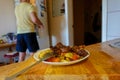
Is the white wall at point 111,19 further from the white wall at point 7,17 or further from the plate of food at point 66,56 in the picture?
the white wall at point 7,17

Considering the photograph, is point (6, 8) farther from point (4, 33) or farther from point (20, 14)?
point (20, 14)

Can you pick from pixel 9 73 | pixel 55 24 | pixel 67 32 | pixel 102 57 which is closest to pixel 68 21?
pixel 67 32

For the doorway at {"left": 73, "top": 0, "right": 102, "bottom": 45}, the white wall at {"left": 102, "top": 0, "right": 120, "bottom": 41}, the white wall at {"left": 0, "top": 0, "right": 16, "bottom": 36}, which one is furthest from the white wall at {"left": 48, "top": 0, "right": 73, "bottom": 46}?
the doorway at {"left": 73, "top": 0, "right": 102, "bottom": 45}

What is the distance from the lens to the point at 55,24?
3.60 meters

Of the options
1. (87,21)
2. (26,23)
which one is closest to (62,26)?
(26,23)

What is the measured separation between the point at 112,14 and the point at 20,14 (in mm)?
1452

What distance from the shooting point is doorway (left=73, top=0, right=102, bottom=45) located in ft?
16.3

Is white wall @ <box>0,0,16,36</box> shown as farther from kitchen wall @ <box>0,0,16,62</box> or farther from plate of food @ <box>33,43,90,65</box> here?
plate of food @ <box>33,43,90,65</box>

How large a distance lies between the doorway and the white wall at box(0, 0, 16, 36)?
1.83 metres

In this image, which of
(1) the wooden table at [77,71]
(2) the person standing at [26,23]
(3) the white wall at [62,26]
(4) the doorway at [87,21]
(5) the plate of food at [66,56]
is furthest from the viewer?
(4) the doorway at [87,21]

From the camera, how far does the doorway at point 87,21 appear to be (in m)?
4.98

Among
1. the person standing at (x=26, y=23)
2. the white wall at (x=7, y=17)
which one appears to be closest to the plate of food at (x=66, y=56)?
the person standing at (x=26, y=23)

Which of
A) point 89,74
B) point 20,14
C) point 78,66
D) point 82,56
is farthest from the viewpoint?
point 20,14

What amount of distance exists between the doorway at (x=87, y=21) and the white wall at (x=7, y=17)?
1833mm
